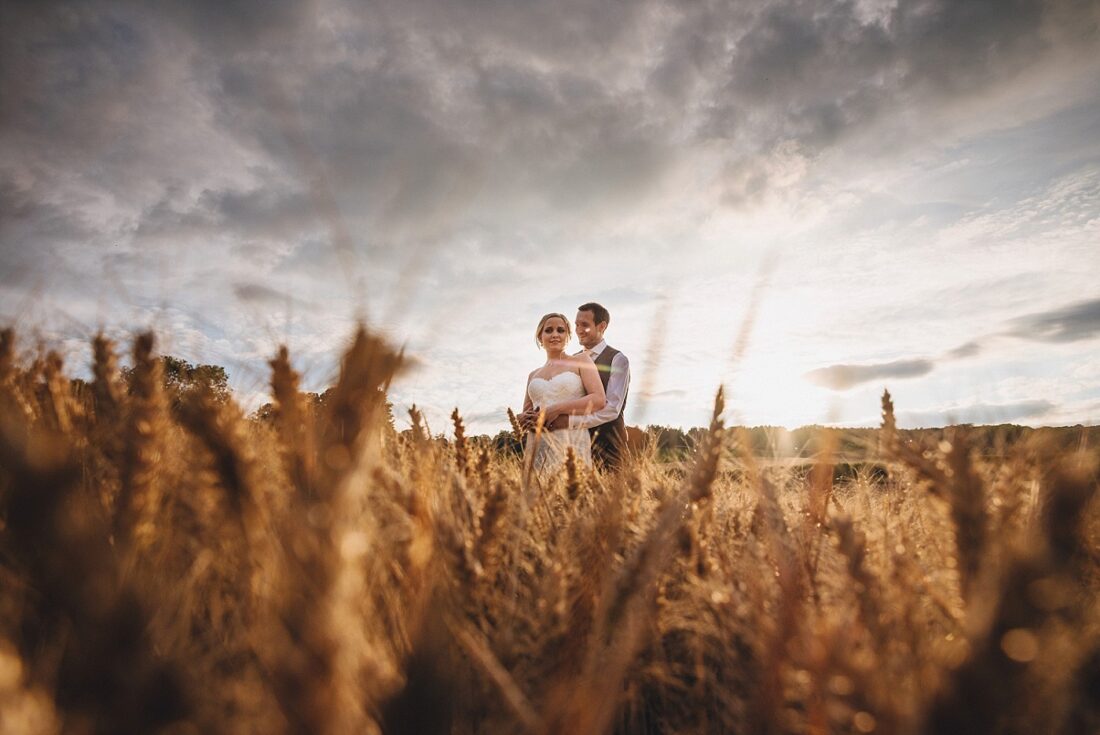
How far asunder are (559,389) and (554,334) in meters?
1.88

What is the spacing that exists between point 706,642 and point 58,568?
1520 mm

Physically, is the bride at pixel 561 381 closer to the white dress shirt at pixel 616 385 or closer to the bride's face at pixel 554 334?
the bride's face at pixel 554 334

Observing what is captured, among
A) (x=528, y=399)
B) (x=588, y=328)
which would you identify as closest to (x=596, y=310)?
(x=588, y=328)

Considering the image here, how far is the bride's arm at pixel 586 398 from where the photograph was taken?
8195 millimetres

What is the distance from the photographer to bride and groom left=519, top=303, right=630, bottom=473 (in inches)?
354

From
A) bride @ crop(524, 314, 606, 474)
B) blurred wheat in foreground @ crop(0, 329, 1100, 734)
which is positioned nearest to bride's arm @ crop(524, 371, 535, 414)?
bride @ crop(524, 314, 606, 474)

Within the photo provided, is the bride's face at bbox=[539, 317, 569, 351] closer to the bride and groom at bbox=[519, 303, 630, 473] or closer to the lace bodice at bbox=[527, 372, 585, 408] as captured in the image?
the bride and groom at bbox=[519, 303, 630, 473]

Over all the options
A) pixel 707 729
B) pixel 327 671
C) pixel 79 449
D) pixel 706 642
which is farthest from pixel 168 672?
pixel 706 642

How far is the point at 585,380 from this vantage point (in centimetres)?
962

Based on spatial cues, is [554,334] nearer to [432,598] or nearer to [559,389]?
[559,389]

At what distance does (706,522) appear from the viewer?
1794mm

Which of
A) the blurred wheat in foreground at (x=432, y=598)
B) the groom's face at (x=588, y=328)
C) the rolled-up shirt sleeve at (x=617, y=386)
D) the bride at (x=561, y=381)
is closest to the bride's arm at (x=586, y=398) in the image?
the bride at (x=561, y=381)

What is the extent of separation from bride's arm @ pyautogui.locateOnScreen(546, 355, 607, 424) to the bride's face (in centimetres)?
66

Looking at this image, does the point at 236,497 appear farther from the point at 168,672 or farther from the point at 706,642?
the point at 706,642
